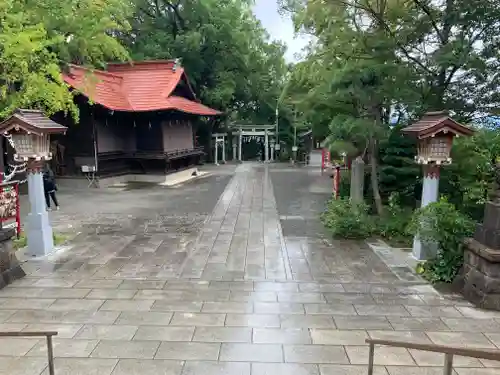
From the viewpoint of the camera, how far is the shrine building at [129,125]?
→ 17391 mm

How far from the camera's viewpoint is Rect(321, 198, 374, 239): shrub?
9.14m

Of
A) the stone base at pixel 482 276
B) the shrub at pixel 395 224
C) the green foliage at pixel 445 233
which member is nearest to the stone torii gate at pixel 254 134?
the shrub at pixel 395 224

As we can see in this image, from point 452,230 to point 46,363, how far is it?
19.2 ft

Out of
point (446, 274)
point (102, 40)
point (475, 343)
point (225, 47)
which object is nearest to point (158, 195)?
point (102, 40)

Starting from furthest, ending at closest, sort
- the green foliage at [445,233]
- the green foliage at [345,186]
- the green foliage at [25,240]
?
the green foliage at [345,186] → the green foliage at [25,240] → the green foliage at [445,233]

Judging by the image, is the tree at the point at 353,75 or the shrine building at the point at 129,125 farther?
the shrine building at the point at 129,125

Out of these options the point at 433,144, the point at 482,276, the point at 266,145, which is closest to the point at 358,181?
the point at 433,144

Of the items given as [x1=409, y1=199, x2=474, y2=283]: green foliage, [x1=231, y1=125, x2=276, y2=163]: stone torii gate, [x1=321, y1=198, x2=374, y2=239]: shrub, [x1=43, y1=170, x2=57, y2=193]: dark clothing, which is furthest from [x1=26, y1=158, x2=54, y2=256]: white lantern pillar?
[x1=231, y1=125, x2=276, y2=163]: stone torii gate

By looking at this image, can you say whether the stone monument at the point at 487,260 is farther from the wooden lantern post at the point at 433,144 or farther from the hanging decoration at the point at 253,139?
the hanging decoration at the point at 253,139

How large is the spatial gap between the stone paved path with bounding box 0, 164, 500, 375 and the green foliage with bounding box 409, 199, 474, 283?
487 mm

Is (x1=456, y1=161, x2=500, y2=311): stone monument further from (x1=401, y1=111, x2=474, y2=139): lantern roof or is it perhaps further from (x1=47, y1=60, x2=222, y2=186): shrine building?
(x1=47, y1=60, x2=222, y2=186): shrine building

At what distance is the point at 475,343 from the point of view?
4.41 metres

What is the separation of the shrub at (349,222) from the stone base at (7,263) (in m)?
6.44

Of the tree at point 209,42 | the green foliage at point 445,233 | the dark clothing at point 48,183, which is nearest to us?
the green foliage at point 445,233
